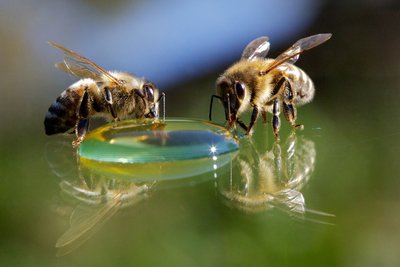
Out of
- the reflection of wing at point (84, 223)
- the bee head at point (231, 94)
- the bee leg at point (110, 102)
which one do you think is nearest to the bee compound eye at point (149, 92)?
the bee leg at point (110, 102)

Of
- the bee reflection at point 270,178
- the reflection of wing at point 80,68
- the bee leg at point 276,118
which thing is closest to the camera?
the bee reflection at point 270,178

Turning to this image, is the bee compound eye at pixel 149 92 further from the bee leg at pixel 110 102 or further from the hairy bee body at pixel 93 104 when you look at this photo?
the bee leg at pixel 110 102

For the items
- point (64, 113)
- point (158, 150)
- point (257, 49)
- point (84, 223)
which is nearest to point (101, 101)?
point (64, 113)

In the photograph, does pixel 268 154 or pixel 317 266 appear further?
pixel 268 154

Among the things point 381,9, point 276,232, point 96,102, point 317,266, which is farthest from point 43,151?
point 381,9

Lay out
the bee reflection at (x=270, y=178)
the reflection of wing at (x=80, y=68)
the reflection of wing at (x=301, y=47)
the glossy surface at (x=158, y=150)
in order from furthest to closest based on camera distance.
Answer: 1. the reflection of wing at (x=80, y=68)
2. the reflection of wing at (x=301, y=47)
3. the glossy surface at (x=158, y=150)
4. the bee reflection at (x=270, y=178)

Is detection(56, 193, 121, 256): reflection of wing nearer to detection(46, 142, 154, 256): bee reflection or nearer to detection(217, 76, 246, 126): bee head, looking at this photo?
detection(46, 142, 154, 256): bee reflection

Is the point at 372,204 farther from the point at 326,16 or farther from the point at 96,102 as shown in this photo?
the point at 326,16
